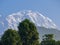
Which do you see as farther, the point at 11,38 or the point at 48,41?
the point at 48,41

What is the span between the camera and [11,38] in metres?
45.8

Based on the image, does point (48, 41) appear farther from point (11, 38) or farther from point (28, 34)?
point (11, 38)

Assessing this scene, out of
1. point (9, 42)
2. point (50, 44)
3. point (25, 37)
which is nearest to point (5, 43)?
point (9, 42)

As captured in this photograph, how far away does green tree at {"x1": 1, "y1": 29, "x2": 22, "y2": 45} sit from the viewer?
1793 inches

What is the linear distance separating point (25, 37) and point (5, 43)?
3559 mm

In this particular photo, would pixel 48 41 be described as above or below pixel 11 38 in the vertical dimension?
above

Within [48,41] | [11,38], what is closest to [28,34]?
[11,38]

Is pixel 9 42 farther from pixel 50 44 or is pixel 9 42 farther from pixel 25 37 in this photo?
pixel 50 44

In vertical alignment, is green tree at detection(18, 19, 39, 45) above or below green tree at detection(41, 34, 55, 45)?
below

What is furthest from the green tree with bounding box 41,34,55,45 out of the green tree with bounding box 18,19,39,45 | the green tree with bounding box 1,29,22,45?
the green tree with bounding box 1,29,22,45

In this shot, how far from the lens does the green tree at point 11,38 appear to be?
45.5m

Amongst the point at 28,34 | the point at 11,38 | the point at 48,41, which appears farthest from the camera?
the point at 48,41

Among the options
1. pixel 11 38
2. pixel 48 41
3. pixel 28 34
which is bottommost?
pixel 11 38

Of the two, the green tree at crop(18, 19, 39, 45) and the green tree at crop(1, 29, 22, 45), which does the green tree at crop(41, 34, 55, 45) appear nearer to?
the green tree at crop(18, 19, 39, 45)
